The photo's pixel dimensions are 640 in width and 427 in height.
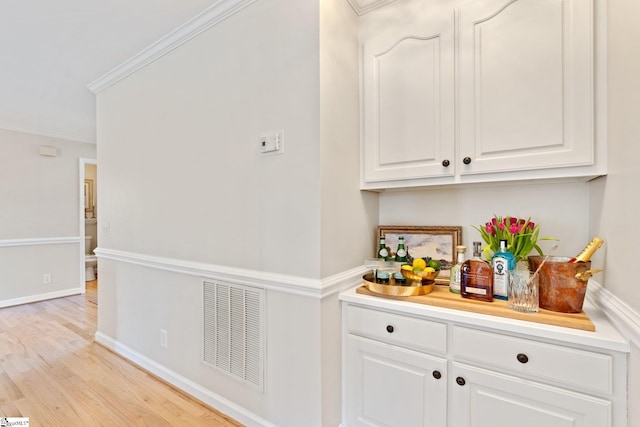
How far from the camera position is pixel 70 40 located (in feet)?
6.80

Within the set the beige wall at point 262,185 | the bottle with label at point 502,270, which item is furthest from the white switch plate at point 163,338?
the bottle with label at point 502,270

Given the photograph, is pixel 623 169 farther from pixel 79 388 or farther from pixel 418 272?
pixel 79 388

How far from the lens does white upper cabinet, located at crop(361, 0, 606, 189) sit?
3.95 ft

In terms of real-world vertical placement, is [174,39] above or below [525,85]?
above

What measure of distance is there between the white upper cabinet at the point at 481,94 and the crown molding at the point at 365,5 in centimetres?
6

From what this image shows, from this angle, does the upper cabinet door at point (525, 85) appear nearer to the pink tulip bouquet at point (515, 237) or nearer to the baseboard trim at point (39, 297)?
the pink tulip bouquet at point (515, 237)

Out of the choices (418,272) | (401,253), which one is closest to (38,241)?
(401,253)

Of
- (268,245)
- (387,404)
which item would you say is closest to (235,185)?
(268,245)

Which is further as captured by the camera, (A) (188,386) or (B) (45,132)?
(B) (45,132)

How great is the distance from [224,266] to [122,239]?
1.37 meters

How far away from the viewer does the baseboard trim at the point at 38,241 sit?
3794 millimetres

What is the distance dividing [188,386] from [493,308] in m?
1.96

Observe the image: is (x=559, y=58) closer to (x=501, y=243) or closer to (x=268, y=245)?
(x=501, y=243)

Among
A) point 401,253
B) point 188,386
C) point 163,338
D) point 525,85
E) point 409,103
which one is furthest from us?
point 163,338
